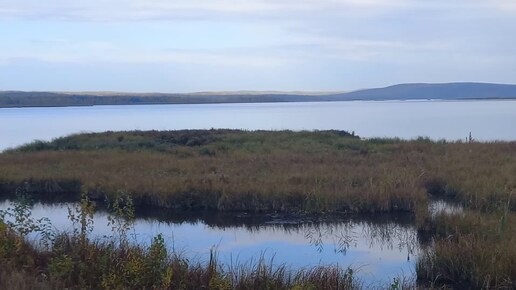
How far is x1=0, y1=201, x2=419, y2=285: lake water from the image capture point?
13.2 m

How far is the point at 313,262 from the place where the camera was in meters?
13.3

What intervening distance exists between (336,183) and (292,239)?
13.4ft

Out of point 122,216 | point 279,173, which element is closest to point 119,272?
point 122,216

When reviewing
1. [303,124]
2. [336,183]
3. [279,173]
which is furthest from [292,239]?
[303,124]

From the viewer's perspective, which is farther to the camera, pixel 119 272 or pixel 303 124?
pixel 303 124

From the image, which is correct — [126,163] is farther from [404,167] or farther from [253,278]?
[253,278]

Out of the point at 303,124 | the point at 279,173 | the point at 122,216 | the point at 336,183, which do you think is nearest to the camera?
the point at 122,216

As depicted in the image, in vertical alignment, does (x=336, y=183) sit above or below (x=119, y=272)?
below

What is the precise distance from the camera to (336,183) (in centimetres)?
1912

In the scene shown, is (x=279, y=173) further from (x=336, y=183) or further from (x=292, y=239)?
(x=292, y=239)

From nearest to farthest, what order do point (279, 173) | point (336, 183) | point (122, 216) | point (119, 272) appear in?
point (119, 272)
point (122, 216)
point (336, 183)
point (279, 173)

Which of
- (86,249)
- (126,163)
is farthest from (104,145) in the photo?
(86,249)

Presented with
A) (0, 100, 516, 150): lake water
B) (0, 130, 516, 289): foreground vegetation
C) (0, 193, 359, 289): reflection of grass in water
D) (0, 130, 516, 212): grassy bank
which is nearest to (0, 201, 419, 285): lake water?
(0, 130, 516, 289): foreground vegetation

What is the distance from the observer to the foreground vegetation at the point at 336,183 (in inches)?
459
